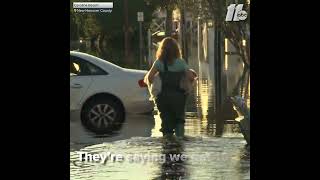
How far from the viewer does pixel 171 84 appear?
264 inches

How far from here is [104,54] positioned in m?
6.56

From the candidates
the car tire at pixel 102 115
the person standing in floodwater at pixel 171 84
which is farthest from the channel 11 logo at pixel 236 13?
the car tire at pixel 102 115

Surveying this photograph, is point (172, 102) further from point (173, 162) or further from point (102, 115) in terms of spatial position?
point (102, 115)

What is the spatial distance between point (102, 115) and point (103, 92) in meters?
0.28

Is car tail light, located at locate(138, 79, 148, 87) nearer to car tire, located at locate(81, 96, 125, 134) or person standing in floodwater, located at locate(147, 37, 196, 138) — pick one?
person standing in floodwater, located at locate(147, 37, 196, 138)

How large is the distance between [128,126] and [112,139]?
0.70 feet

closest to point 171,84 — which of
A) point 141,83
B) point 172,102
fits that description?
point 172,102

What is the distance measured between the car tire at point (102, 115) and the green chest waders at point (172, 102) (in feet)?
1.58

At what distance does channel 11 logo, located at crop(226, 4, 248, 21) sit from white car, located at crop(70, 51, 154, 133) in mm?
1021

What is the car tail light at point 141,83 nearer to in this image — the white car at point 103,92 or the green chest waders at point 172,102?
the white car at point 103,92

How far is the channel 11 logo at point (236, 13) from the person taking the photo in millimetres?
6359

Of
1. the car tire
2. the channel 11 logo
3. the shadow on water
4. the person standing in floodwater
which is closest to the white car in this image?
the car tire

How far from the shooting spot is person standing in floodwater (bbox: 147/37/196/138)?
21.6 feet
